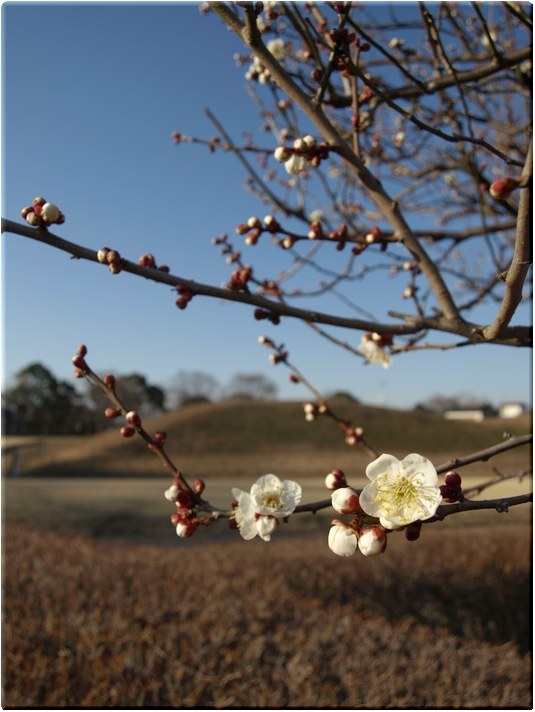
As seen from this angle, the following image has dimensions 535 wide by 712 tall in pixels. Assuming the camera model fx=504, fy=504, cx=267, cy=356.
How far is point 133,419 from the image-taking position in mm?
1254

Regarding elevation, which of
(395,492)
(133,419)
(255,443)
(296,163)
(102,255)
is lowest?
(255,443)

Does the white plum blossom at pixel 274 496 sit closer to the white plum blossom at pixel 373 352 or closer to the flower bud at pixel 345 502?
the flower bud at pixel 345 502

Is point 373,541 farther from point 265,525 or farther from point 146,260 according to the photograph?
point 146,260

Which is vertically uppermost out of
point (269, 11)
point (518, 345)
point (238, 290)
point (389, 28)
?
point (389, 28)

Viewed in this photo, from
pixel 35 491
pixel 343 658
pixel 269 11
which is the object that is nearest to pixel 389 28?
pixel 269 11

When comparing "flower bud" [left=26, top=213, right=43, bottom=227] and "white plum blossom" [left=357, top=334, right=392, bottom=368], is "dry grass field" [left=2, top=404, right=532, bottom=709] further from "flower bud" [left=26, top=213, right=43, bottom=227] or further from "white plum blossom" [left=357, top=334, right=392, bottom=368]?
"flower bud" [left=26, top=213, right=43, bottom=227]

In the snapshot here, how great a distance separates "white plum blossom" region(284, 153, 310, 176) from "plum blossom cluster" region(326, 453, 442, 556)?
75 cm

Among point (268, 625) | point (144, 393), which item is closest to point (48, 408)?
point (144, 393)

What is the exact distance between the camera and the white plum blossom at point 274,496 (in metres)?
0.97

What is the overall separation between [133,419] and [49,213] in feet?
1.68

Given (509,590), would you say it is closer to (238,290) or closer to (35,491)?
(238,290)

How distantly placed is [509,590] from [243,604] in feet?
9.39

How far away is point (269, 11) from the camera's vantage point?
1763 mm

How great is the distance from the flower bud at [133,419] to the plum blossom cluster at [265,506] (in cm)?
36
